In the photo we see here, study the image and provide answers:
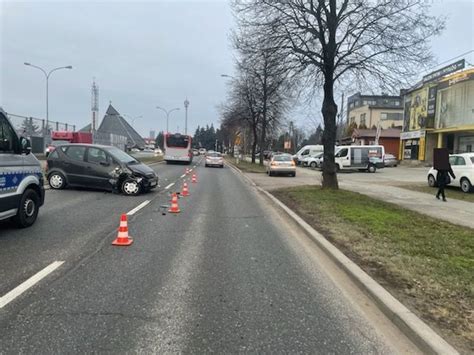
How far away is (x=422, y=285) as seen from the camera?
519 cm

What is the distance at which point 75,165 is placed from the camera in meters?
14.8

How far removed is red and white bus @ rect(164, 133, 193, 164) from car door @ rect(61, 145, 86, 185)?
29.1 meters

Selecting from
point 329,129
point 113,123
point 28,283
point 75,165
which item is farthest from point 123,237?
point 113,123

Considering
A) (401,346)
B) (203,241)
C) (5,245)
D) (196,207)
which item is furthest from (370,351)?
(196,207)

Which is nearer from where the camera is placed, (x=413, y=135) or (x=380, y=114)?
(x=413, y=135)

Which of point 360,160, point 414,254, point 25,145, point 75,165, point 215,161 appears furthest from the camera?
point 215,161

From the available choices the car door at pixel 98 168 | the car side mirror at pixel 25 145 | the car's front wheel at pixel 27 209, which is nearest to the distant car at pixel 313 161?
the car door at pixel 98 168

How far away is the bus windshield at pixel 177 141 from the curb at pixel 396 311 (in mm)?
37854

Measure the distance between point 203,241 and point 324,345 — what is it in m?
4.22

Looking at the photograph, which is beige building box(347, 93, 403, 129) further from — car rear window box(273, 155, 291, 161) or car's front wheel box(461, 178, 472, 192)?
car's front wheel box(461, 178, 472, 192)

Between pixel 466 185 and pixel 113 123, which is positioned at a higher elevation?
pixel 113 123

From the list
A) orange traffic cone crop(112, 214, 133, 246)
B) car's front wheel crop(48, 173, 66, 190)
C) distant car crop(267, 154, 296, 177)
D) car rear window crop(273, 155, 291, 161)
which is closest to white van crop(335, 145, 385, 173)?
car rear window crop(273, 155, 291, 161)

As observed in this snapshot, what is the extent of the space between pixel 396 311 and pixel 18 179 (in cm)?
665

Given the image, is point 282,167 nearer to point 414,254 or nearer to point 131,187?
point 131,187
